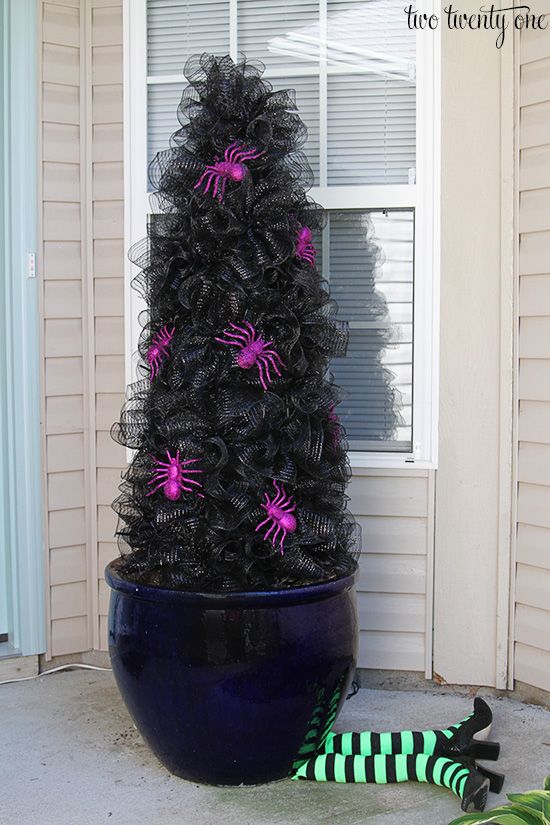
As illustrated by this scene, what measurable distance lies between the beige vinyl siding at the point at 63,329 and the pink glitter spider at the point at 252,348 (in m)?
0.97

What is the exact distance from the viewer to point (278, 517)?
226 centimetres

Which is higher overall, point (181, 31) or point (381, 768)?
point (181, 31)

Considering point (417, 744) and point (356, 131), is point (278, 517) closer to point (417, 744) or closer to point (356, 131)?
point (417, 744)

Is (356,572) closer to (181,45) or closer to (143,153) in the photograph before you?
(143,153)

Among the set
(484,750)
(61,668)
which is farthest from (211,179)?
(61,668)

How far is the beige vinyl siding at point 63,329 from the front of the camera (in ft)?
9.92

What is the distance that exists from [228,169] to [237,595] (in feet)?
3.32

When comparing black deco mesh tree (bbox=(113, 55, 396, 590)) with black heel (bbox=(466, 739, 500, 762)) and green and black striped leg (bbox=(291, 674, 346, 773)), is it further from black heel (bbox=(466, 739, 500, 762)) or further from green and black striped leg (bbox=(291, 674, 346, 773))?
black heel (bbox=(466, 739, 500, 762))

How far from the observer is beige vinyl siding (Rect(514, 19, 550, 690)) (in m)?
2.76

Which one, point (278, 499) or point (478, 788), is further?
point (278, 499)

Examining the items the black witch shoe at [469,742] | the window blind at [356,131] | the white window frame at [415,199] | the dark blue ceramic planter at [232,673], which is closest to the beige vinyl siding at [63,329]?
the white window frame at [415,199]

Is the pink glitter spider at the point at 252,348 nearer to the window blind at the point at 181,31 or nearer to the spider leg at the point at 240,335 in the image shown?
the spider leg at the point at 240,335

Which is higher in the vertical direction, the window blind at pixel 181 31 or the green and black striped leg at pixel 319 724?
the window blind at pixel 181 31

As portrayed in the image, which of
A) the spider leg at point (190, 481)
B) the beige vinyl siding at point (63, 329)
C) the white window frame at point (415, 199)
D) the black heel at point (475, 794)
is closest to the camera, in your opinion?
the black heel at point (475, 794)
